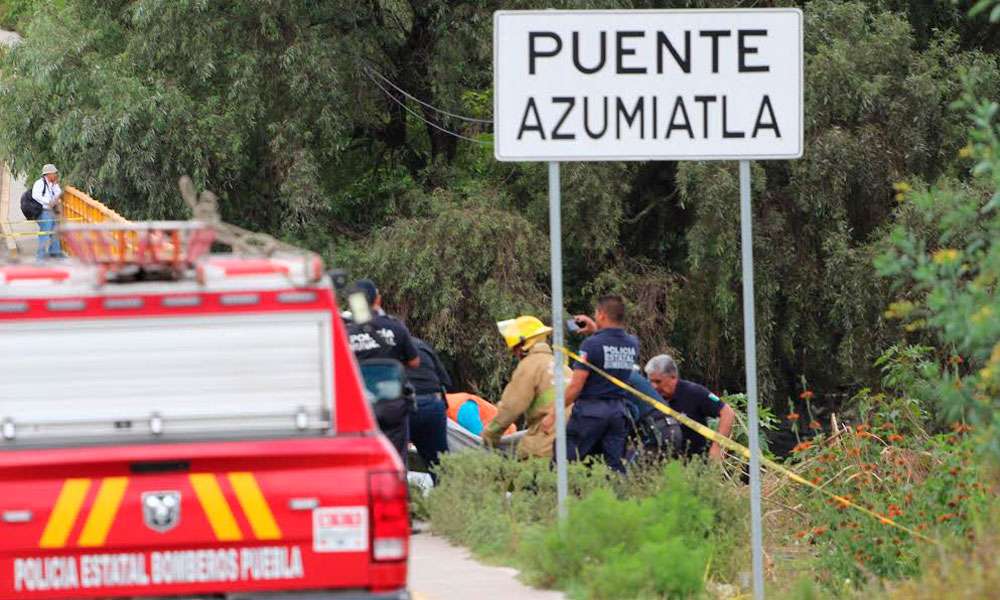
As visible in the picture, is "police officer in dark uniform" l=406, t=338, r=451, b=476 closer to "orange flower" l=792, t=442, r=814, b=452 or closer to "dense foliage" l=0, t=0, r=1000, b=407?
"orange flower" l=792, t=442, r=814, b=452

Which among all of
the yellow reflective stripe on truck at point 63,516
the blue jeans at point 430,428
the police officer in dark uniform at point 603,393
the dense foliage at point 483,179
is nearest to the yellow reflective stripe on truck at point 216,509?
the yellow reflective stripe on truck at point 63,516

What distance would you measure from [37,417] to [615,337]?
5.75 meters

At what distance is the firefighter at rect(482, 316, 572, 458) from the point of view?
11922 millimetres

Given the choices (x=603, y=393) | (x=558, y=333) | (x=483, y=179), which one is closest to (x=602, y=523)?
(x=558, y=333)

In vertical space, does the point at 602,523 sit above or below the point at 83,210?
below

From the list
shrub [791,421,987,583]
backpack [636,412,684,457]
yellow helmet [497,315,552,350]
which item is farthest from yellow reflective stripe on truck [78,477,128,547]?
backpack [636,412,684,457]

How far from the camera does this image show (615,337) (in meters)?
11.4

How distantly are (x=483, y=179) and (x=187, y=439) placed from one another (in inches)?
952

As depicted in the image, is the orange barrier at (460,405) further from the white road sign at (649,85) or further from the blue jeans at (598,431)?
the white road sign at (649,85)

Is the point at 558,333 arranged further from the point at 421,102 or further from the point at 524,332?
the point at 421,102

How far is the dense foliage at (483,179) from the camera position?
1011 inches

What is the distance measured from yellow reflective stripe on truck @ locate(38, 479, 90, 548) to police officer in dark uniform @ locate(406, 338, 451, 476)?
6.24m

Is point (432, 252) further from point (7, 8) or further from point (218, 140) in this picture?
point (7, 8)

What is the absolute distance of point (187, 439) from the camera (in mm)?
6258
